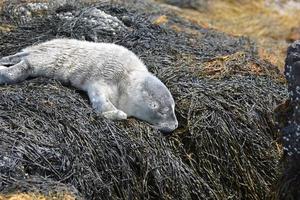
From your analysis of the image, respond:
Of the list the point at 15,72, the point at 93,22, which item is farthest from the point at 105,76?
the point at 93,22

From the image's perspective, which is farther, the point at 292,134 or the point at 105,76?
the point at 105,76

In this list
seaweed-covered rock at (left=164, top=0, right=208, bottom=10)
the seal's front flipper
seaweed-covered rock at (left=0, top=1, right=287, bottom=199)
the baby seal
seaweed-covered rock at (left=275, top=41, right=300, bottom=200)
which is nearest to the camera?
seaweed-covered rock at (left=275, top=41, right=300, bottom=200)

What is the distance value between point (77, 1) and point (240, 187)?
3.05 m

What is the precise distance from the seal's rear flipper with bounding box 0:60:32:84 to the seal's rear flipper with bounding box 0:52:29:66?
106 millimetres

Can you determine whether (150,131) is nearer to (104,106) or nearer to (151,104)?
(151,104)

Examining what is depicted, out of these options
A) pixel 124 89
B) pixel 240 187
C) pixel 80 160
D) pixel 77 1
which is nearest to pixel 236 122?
pixel 240 187

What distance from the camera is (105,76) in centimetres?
590

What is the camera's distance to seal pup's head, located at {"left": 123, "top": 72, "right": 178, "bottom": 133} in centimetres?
579

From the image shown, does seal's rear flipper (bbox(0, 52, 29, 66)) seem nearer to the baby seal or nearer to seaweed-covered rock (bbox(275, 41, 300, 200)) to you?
the baby seal

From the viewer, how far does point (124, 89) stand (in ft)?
19.2

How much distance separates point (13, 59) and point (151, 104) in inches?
45.8

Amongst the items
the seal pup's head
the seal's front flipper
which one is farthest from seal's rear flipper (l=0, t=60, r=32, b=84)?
the seal pup's head

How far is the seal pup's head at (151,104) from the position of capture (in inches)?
228

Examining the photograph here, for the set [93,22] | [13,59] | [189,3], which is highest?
[13,59]
